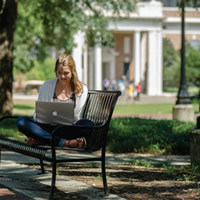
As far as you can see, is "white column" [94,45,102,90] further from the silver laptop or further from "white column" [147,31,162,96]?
the silver laptop

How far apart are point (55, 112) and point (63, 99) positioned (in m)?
0.45

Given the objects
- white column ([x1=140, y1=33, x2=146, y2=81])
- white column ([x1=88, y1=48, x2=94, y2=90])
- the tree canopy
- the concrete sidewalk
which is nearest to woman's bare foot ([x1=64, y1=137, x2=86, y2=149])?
the concrete sidewalk

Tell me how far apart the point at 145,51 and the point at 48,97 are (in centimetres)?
5645

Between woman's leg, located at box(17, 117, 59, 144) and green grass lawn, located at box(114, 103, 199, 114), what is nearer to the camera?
woman's leg, located at box(17, 117, 59, 144)

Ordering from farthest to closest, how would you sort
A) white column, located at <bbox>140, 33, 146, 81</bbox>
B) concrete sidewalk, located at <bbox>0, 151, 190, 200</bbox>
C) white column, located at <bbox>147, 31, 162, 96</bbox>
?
white column, located at <bbox>140, 33, 146, 81</bbox> < white column, located at <bbox>147, 31, 162, 96</bbox> < concrete sidewalk, located at <bbox>0, 151, 190, 200</bbox>

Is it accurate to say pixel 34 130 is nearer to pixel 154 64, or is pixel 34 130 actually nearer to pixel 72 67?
pixel 72 67

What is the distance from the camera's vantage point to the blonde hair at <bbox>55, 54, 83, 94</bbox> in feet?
18.2

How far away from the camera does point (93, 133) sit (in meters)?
5.24

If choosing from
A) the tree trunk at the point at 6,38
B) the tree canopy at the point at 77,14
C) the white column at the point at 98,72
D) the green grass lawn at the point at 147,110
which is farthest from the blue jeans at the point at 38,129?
the white column at the point at 98,72

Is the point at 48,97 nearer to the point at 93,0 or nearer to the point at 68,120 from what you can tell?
the point at 68,120

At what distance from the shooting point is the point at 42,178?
615 centimetres

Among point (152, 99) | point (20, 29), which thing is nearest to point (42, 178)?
point (20, 29)

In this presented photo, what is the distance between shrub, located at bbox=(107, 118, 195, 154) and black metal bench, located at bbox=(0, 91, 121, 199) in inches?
137

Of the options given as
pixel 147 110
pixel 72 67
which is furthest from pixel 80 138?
pixel 147 110
